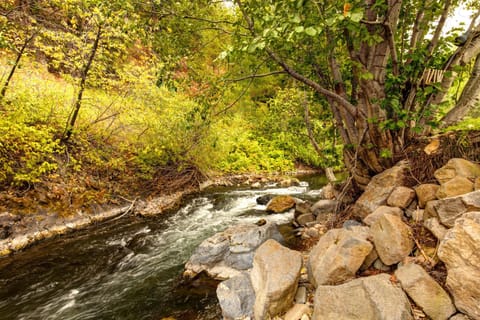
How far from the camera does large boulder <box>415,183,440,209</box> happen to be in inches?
141

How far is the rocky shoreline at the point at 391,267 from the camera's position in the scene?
7.44 feet

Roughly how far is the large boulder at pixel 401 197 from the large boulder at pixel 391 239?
79cm

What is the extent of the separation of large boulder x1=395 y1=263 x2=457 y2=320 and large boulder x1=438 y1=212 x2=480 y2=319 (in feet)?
0.29

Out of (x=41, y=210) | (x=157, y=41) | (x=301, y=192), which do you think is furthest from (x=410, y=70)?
(x=41, y=210)

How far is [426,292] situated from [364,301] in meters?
0.60

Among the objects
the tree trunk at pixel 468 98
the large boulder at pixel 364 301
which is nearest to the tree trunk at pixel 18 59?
the large boulder at pixel 364 301

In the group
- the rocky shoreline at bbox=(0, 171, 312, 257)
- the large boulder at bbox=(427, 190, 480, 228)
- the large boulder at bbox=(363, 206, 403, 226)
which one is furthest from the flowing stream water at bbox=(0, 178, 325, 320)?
the large boulder at bbox=(427, 190, 480, 228)

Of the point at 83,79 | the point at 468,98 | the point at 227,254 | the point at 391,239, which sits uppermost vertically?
the point at 83,79

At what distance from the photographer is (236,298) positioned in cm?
336

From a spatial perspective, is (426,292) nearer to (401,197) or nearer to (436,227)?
(436,227)

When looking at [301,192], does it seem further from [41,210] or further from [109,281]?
[41,210]

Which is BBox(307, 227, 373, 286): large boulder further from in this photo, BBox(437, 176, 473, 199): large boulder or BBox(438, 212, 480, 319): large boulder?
BBox(437, 176, 473, 199): large boulder

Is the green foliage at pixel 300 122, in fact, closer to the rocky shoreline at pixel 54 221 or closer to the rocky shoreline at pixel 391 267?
the rocky shoreline at pixel 391 267

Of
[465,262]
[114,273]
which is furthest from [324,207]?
[114,273]
